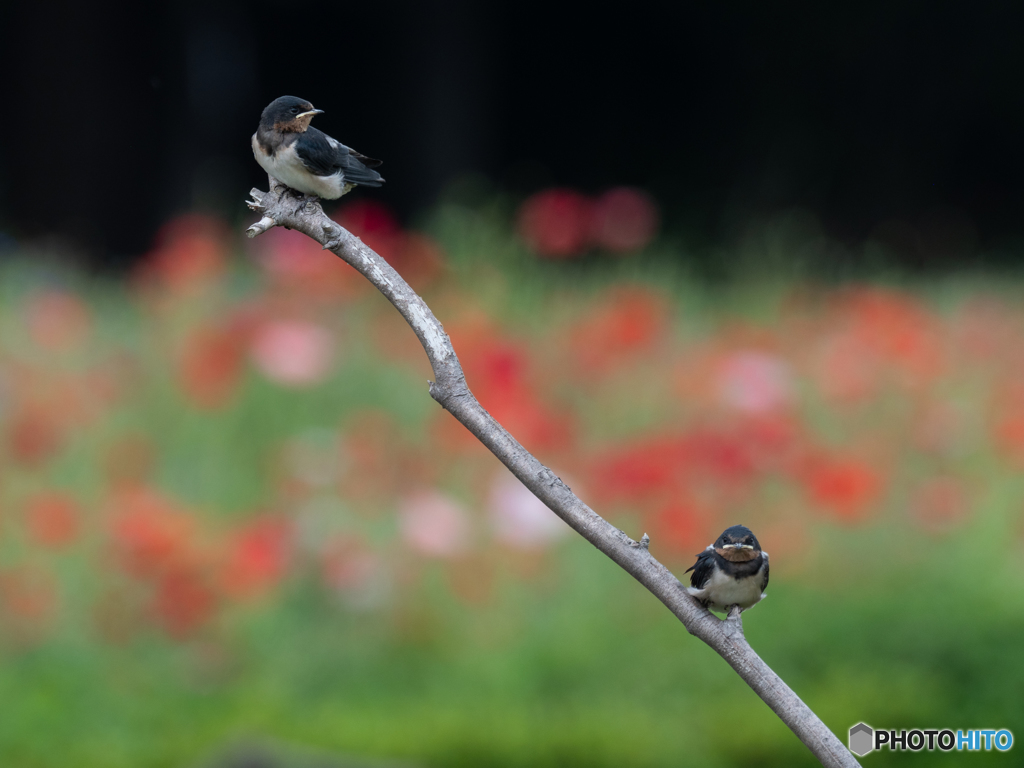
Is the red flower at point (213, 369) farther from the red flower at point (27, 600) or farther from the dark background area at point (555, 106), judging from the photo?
the dark background area at point (555, 106)

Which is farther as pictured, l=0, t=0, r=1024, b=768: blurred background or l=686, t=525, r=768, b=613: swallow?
l=0, t=0, r=1024, b=768: blurred background

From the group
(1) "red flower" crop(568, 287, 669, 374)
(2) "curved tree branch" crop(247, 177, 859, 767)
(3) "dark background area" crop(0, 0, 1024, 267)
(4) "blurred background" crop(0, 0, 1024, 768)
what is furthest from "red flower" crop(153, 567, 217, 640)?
(3) "dark background area" crop(0, 0, 1024, 267)

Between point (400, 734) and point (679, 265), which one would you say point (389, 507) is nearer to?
point (400, 734)

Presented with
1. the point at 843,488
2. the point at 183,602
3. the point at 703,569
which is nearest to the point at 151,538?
the point at 183,602

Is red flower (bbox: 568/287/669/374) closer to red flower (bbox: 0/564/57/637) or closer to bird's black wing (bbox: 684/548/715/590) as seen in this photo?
red flower (bbox: 0/564/57/637)

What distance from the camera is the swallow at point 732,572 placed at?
575mm

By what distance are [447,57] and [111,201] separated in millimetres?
2080

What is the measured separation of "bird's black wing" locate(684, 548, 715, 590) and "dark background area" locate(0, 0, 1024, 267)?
17.6 feet

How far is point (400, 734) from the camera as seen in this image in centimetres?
248

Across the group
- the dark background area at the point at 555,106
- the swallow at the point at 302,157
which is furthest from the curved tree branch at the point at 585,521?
the dark background area at the point at 555,106

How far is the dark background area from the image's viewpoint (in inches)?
230

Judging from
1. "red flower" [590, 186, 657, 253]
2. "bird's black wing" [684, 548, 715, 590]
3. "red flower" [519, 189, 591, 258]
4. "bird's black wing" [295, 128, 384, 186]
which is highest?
"red flower" [590, 186, 657, 253]

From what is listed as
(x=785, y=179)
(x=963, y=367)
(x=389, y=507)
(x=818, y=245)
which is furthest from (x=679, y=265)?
(x=389, y=507)

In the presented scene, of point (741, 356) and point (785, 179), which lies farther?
point (785, 179)
